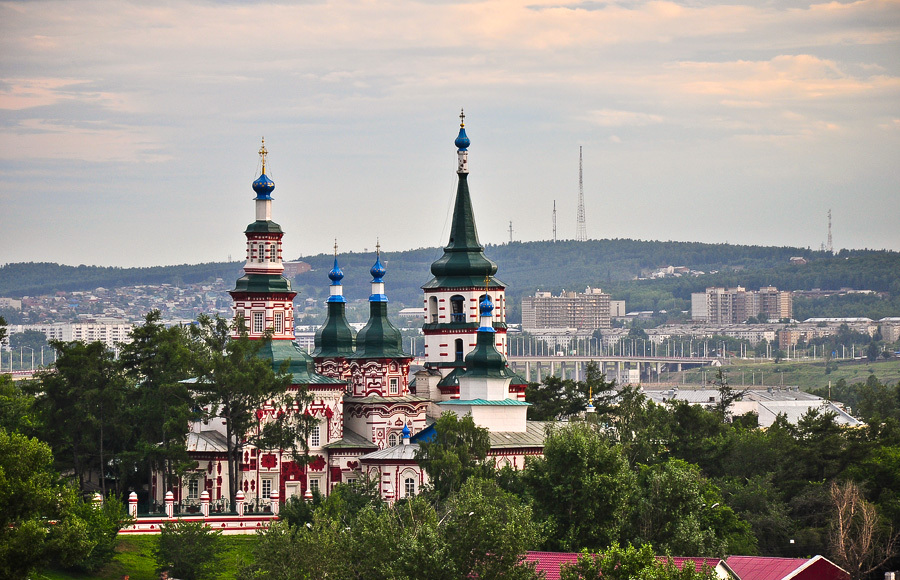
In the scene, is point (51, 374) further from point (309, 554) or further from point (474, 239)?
point (309, 554)

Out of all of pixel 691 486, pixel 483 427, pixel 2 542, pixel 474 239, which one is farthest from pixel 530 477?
pixel 474 239

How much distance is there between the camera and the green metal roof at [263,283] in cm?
7156

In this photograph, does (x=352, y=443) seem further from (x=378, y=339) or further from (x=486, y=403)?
(x=486, y=403)

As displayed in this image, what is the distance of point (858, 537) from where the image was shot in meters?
57.6

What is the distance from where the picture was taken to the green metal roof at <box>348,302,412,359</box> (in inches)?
2886

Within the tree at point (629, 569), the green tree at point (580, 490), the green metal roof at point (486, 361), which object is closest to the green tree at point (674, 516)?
the green tree at point (580, 490)

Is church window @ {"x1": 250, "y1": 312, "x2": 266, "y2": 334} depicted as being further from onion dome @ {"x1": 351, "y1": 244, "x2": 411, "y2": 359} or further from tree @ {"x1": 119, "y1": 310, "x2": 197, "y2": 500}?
onion dome @ {"x1": 351, "y1": 244, "x2": 411, "y2": 359}

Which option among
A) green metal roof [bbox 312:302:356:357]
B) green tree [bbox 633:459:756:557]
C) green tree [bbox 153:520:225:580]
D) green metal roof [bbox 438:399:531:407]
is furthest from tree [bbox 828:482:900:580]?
green metal roof [bbox 312:302:356:357]

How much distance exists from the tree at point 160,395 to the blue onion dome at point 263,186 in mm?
6125

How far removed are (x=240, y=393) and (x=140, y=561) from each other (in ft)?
32.0

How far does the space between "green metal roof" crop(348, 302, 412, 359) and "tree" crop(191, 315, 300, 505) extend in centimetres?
441

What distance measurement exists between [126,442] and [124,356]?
3.26 metres

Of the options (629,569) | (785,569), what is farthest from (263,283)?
(629,569)

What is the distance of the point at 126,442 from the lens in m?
67.8
